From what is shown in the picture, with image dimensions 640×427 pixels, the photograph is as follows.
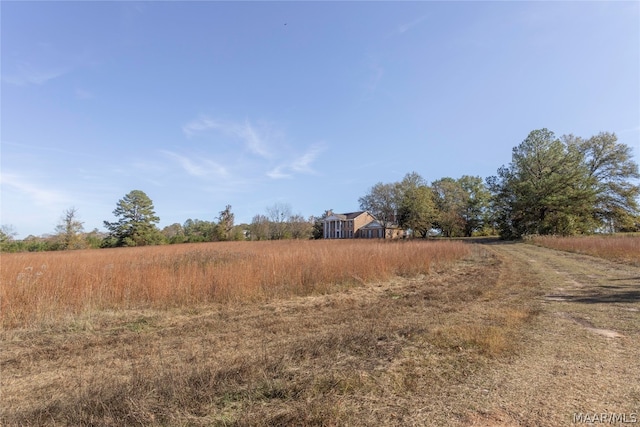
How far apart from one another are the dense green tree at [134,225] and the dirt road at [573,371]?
50.8 m

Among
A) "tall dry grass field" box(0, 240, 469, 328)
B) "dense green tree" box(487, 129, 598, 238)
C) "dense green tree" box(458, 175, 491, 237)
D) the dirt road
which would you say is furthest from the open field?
"dense green tree" box(458, 175, 491, 237)

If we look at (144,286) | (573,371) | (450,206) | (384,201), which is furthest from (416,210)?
(573,371)

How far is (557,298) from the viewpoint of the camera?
614 centimetres

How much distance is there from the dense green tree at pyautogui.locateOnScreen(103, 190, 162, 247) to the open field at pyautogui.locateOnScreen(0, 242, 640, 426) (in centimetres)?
4528

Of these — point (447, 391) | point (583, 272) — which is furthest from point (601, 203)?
point (447, 391)

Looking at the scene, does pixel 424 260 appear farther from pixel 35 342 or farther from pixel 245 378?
pixel 35 342

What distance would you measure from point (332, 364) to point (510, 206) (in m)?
40.8

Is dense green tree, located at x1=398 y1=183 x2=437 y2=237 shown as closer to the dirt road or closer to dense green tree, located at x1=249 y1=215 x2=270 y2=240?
dense green tree, located at x1=249 y1=215 x2=270 y2=240

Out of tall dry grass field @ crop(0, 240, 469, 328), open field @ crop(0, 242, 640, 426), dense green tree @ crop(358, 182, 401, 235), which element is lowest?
open field @ crop(0, 242, 640, 426)

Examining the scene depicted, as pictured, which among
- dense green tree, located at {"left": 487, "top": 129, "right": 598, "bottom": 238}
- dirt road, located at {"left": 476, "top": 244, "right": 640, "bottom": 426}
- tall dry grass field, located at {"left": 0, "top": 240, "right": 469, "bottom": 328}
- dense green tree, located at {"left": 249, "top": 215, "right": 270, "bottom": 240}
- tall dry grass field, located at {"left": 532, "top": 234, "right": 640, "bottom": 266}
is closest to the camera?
dirt road, located at {"left": 476, "top": 244, "right": 640, "bottom": 426}

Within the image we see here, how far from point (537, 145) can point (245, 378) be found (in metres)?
42.2

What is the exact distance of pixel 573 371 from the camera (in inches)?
110

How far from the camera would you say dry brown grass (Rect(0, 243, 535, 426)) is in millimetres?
2227

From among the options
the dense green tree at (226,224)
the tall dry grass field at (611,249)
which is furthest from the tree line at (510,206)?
the tall dry grass field at (611,249)
